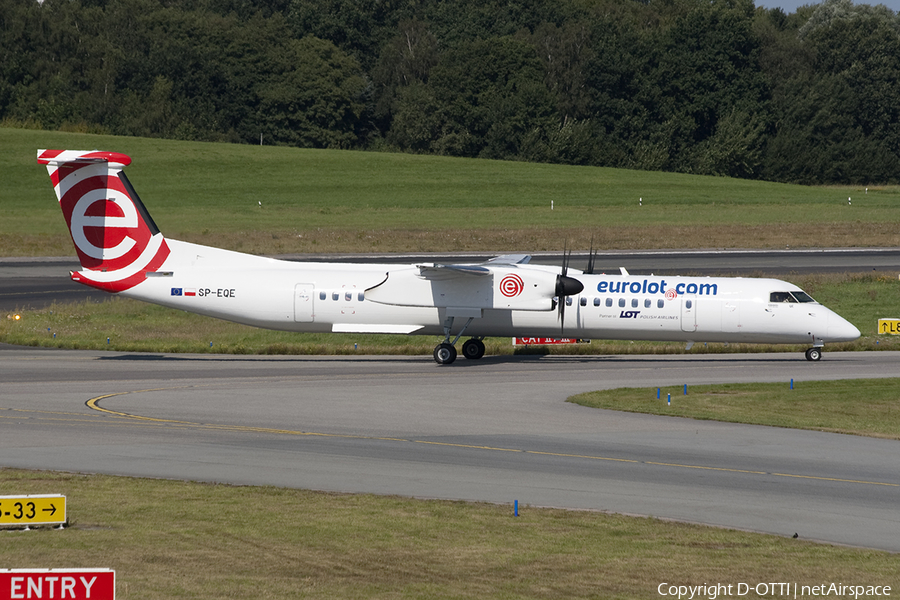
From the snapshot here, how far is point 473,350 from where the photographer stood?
32.4 meters

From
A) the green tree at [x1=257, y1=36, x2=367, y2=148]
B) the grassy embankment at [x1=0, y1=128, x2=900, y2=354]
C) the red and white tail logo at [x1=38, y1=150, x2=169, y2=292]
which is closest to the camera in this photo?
the red and white tail logo at [x1=38, y1=150, x2=169, y2=292]

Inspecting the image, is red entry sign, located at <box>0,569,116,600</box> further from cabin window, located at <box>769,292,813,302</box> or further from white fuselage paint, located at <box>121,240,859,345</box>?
cabin window, located at <box>769,292,813,302</box>

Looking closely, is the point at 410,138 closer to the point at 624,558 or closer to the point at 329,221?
the point at 329,221

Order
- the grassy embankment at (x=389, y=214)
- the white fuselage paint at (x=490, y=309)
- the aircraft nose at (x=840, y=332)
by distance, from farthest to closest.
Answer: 1. the grassy embankment at (x=389, y=214)
2. the white fuselage paint at (x=490, y=309)
3. the aircraft nose at (x=840, y=332)

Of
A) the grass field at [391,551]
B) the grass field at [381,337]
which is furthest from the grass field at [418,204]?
the grass field at [391,551]

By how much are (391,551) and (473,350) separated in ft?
66.0

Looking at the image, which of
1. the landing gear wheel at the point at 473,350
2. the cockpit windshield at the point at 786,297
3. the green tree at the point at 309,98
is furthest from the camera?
the green tree at the point at 309,98

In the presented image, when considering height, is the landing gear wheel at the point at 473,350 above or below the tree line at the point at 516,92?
below

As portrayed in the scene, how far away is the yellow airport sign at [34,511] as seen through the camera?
12.8 meters

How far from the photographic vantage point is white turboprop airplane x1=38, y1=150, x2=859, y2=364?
30609 mm

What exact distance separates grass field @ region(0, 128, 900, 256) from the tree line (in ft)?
30.5

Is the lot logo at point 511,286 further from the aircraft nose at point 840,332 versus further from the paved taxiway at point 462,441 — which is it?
the aircraft nose at point 840,332

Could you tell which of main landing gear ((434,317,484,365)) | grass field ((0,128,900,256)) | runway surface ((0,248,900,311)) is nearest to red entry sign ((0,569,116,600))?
main landing gear ((434,317,484,365))

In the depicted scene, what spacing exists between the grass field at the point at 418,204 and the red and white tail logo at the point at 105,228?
28.2 metres
